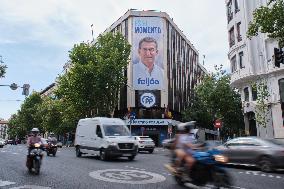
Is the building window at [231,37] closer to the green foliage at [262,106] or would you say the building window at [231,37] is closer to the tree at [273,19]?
the green foliage at [262,106]

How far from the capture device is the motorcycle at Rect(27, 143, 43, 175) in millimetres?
11055

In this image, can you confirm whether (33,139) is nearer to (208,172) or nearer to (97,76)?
(208,172)

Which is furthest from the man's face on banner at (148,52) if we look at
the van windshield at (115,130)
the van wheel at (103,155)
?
the van wheel at (103,155)

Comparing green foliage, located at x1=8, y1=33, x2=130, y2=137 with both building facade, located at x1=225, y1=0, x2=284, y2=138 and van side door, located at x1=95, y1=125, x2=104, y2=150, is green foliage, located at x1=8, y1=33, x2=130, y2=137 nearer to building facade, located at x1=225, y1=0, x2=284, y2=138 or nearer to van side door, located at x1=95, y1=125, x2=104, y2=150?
building facade, located at x1=225, y1=0, x2=284, y2=138

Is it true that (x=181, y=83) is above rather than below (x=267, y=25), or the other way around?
above

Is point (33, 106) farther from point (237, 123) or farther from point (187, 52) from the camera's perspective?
point (237, 123)

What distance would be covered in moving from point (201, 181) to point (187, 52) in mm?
59585

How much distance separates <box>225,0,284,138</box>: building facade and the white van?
14186 mm

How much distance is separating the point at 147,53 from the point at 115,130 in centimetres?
3318

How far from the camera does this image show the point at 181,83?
5856 cm

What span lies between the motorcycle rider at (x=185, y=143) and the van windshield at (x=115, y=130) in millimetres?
9265

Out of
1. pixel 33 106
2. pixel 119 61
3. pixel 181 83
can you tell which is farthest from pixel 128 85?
pixel 33 106

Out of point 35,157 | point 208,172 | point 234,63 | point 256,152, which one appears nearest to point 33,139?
point 35,157

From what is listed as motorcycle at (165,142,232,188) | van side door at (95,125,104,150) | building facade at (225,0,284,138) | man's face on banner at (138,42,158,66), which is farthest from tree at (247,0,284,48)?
man's face on banner at (138,42,158,66)
